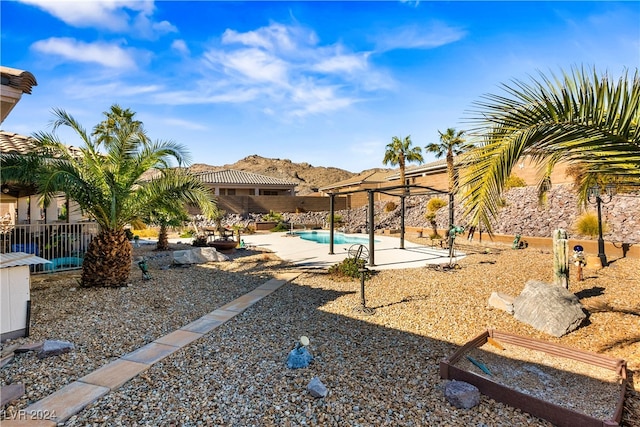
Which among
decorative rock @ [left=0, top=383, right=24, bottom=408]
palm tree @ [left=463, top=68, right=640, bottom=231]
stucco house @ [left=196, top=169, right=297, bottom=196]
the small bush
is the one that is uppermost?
stucco house @ [left=196, top=169, right=297, bottom=196]

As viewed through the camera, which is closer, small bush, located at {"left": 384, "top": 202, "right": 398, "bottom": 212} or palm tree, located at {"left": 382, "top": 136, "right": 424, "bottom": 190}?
small bush, located at {"left": 384, "top": 202, "right": 398, "bottom": 212}

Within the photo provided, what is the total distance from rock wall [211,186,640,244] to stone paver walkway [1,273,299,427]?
8.17 m

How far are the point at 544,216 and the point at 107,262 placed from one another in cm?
1901

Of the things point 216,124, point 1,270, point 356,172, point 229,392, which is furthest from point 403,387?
point 356,172

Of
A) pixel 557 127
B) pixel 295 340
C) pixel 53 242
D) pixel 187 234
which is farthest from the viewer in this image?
pixel 187 234

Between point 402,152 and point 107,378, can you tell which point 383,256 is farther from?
point 402,152

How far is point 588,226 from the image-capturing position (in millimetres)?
13953

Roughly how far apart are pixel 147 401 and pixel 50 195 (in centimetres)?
609

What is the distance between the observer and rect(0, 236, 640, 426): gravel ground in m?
3.42

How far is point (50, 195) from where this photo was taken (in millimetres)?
7492

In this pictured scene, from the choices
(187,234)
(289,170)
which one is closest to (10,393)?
(187,234)

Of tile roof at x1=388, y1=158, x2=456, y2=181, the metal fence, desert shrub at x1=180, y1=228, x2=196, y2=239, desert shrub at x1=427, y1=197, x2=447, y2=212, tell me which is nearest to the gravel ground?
the metal fence

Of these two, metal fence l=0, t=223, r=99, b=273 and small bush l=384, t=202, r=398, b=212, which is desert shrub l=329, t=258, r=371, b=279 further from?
small bush l=384, t=202, r=398, b=212

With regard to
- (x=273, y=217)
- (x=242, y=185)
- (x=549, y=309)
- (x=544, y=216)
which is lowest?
(x=549, y=309)
